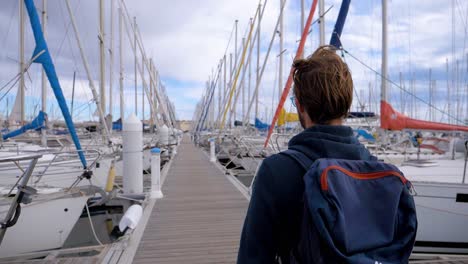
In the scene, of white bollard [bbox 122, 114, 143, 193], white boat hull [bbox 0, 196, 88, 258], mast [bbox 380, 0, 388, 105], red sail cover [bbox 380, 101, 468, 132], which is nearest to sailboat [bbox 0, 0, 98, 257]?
white boat hull [bbox 0, 196, 88, 258]

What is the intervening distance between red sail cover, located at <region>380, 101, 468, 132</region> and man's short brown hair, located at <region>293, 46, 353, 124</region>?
7077mm

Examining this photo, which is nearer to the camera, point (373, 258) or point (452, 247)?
point (373, 258)

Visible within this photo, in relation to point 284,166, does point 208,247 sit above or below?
below

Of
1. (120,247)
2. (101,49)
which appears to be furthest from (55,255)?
(101,49)

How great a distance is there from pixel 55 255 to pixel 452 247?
19.4 ft

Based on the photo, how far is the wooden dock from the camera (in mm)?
5219

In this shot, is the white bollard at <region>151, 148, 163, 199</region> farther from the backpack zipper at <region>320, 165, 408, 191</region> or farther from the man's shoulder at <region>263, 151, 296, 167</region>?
the backpack zipper at <region>320, 165, 408, 191</region>

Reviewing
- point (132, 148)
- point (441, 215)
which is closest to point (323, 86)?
point (441, 215)

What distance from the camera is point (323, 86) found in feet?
4.46

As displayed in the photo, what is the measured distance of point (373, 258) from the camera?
1.21 meters

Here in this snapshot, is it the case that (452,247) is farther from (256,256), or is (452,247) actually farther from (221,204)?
(256,256)

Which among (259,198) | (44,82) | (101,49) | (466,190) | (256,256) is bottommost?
(466,190)

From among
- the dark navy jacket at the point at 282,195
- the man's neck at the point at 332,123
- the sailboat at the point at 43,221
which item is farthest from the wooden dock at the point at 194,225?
the man's neck at the point at 332,123

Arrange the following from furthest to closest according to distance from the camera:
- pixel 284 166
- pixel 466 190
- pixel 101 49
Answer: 1. pixel 101 49
2. pixel 466 190
3. pixel 284 166
